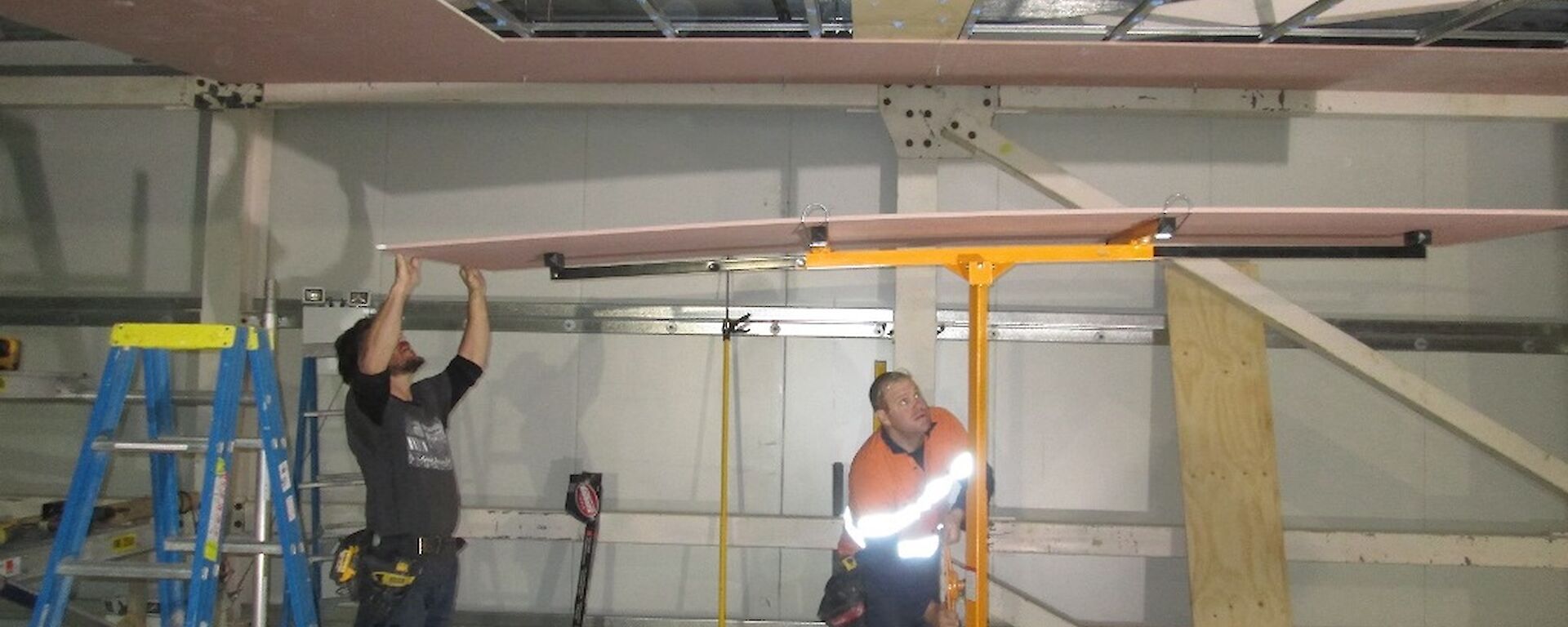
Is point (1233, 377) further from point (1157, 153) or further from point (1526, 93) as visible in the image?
point (1526, 93)

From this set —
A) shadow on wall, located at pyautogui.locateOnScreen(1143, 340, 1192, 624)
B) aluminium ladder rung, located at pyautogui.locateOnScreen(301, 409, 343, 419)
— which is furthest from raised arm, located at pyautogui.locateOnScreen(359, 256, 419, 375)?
shadow on wall, located at pyautogui.locateOnScreen(1143, 340, 1192, 624)

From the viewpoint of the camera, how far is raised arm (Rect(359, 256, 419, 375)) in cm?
317

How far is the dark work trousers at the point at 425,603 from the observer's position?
329 centimetres

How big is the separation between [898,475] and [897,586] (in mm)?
356

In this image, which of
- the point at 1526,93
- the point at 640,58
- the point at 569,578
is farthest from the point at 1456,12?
the point at 569,578

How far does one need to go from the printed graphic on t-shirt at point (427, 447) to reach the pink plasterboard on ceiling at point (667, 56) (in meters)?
1.33

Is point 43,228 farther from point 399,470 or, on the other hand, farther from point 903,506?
point 903,506

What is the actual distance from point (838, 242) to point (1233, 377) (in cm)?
230

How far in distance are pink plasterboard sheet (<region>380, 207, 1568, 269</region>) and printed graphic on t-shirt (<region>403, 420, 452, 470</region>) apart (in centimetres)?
58

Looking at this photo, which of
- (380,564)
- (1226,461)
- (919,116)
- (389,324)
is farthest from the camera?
(919,116)

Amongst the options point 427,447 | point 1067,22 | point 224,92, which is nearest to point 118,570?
point 427,447

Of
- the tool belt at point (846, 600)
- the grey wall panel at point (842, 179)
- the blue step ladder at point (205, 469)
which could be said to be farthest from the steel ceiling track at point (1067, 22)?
the tool belt at point (846, 600)

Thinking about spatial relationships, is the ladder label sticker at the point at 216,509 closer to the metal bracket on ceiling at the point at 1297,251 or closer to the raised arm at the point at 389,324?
the raised arm at the point at 389,324

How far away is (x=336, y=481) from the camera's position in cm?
443
